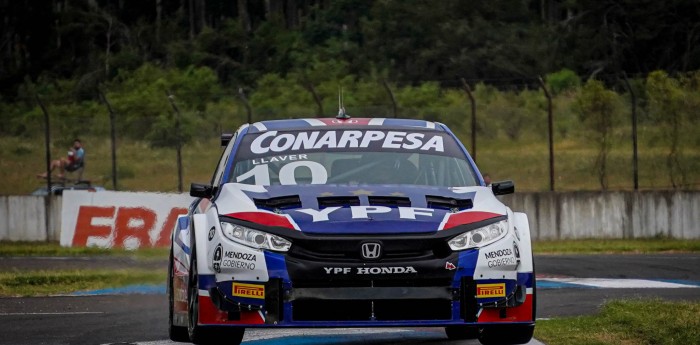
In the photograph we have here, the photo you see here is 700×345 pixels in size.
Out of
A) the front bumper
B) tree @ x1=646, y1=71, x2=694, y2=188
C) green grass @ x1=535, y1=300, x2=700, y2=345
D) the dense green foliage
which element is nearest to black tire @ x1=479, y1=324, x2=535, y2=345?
the front bumper

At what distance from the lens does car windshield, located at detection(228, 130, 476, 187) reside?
920 cm

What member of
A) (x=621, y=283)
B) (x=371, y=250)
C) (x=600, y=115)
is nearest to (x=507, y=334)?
(x=371, y=250)

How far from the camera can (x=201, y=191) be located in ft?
30.0

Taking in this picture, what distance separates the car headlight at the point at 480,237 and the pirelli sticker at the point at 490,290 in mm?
217

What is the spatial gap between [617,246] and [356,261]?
56.4 feet

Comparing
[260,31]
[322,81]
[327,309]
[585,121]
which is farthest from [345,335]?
[260,31]

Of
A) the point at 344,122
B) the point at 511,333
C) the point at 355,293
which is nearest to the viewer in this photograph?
the point at 355,293

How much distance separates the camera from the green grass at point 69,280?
53.3ft

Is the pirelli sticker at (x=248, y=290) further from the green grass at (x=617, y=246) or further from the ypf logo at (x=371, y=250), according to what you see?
the green grass at (x=617, y=246)

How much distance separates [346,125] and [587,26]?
45651 millimetres

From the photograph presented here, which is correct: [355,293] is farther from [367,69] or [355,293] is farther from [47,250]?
[367,69]

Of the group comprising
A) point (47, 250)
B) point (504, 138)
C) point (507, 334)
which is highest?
point (504, 138)

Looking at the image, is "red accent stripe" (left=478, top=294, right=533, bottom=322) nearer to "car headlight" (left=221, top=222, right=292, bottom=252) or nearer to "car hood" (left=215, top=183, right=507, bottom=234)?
"car hood" (left=215, top=183, right=507, bottom=234)

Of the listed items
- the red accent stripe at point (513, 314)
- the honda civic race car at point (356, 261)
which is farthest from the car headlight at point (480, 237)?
the red accent stripe at point (513, 314)
